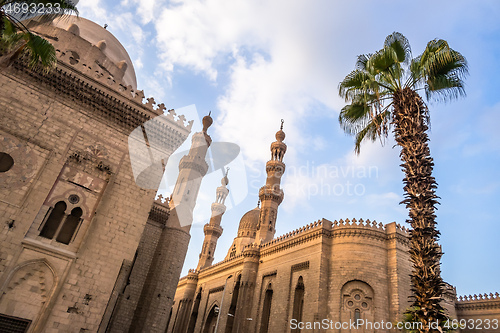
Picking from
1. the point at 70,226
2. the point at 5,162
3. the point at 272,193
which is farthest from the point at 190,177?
the point at 5,162

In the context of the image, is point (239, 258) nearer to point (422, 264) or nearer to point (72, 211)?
point (72, 211)

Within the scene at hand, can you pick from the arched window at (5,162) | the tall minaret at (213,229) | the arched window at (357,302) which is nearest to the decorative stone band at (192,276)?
the tall minaret at (213,229)

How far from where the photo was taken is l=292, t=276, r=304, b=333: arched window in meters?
19.3

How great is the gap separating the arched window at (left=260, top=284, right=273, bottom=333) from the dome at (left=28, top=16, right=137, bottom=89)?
52.8 ft

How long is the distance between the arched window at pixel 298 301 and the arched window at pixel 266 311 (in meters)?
2.59

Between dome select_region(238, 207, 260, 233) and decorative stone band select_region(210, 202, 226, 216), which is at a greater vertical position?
decorative stone band select_region(210, 202, 226, 216)

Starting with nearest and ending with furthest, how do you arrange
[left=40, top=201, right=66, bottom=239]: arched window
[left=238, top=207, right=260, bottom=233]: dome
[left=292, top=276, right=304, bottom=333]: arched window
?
[left=40, top=201, right=66, bottom=239]: arched window → [left=292, top=276, right=304, bottom=333]: arched window → [left=238, top=207, right=260, bottom=233]: dome

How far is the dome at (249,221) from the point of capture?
36844 mm

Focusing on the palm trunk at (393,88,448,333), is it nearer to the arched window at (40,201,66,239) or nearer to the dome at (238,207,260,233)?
the arched window at (40,201,66,239)

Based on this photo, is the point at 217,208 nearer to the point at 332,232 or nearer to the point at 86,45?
the point at 332,232

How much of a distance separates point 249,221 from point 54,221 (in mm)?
27591

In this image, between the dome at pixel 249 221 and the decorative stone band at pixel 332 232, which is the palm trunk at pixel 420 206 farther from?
the dome at pixel 249 221

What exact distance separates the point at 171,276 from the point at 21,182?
30.6 feet

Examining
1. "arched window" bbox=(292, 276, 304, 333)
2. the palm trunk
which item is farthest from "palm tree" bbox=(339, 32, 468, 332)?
"arched window" bbox=(292, 276, 304, 333)
